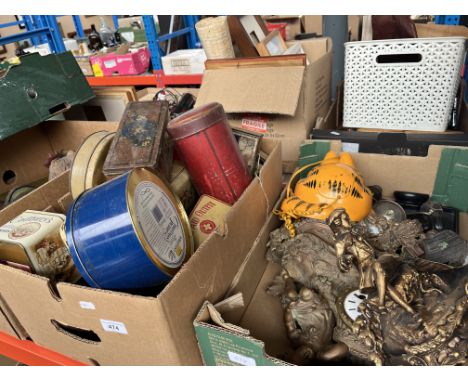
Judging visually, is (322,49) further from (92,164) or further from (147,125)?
(92,164)

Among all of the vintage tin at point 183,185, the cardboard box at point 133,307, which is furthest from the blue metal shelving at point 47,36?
the vintage tin at point 183,185

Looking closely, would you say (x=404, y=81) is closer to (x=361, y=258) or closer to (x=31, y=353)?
(x=361, y=258)

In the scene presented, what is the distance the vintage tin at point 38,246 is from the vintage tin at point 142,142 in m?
0.17

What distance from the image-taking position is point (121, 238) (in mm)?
604

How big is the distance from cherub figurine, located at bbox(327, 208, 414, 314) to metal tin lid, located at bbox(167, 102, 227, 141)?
372mm

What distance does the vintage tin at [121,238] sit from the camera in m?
0.61

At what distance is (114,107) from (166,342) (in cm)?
121

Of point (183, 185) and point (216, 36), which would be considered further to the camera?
point (216, 36)

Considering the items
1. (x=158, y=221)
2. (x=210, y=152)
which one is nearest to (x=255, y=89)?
(x=210, y=152)

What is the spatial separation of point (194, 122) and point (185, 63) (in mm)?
1287

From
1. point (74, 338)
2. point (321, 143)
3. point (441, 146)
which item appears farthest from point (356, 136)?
point (74, 338)

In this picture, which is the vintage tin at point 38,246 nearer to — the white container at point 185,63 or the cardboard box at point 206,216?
the cardboard box at point 206,216

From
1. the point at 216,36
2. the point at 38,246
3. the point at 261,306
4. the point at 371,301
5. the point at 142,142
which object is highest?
the point at 216,36

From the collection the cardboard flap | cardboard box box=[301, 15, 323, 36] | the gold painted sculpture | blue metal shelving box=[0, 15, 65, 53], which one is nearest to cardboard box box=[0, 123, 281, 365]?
the gold painted sculpture
